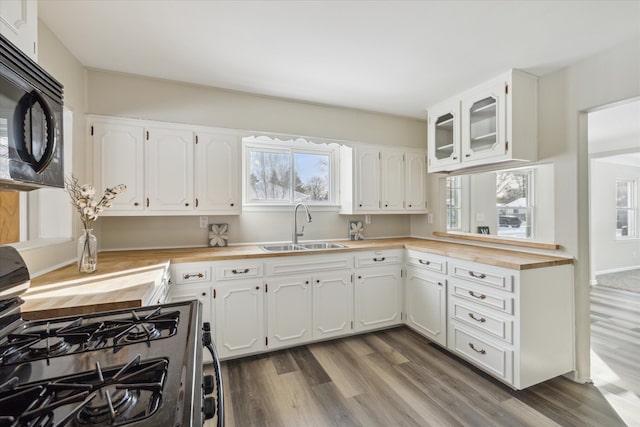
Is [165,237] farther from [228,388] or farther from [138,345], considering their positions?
[138,345]

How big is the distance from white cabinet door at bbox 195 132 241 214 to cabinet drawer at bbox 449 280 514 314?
202cm

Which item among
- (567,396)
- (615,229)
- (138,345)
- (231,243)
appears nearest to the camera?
(138,345)

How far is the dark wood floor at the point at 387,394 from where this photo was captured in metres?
1.75

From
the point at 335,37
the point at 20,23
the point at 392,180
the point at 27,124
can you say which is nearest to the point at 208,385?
the point at 27,124

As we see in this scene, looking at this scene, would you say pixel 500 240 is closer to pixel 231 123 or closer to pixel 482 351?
pixel 482 351

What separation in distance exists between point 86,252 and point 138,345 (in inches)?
51.8

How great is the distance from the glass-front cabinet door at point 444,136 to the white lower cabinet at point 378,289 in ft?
3.34

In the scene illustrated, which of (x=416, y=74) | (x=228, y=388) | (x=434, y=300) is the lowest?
(x=228, y=388)

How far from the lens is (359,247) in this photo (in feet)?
9.15

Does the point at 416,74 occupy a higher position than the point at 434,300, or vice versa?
the point at 416,74

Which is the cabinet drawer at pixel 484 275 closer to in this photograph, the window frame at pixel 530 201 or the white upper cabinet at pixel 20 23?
the window frame at pixel 530 201

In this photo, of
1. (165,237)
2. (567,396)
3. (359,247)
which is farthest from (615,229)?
(165,237)

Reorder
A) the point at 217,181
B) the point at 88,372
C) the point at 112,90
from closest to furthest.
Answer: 1. the point at 88,372
2. the point at 112,90
3. the point at 217,181

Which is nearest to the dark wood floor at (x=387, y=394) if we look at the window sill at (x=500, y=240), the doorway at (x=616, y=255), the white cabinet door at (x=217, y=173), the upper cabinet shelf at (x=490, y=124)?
the doorway at (x=616, y=255)
